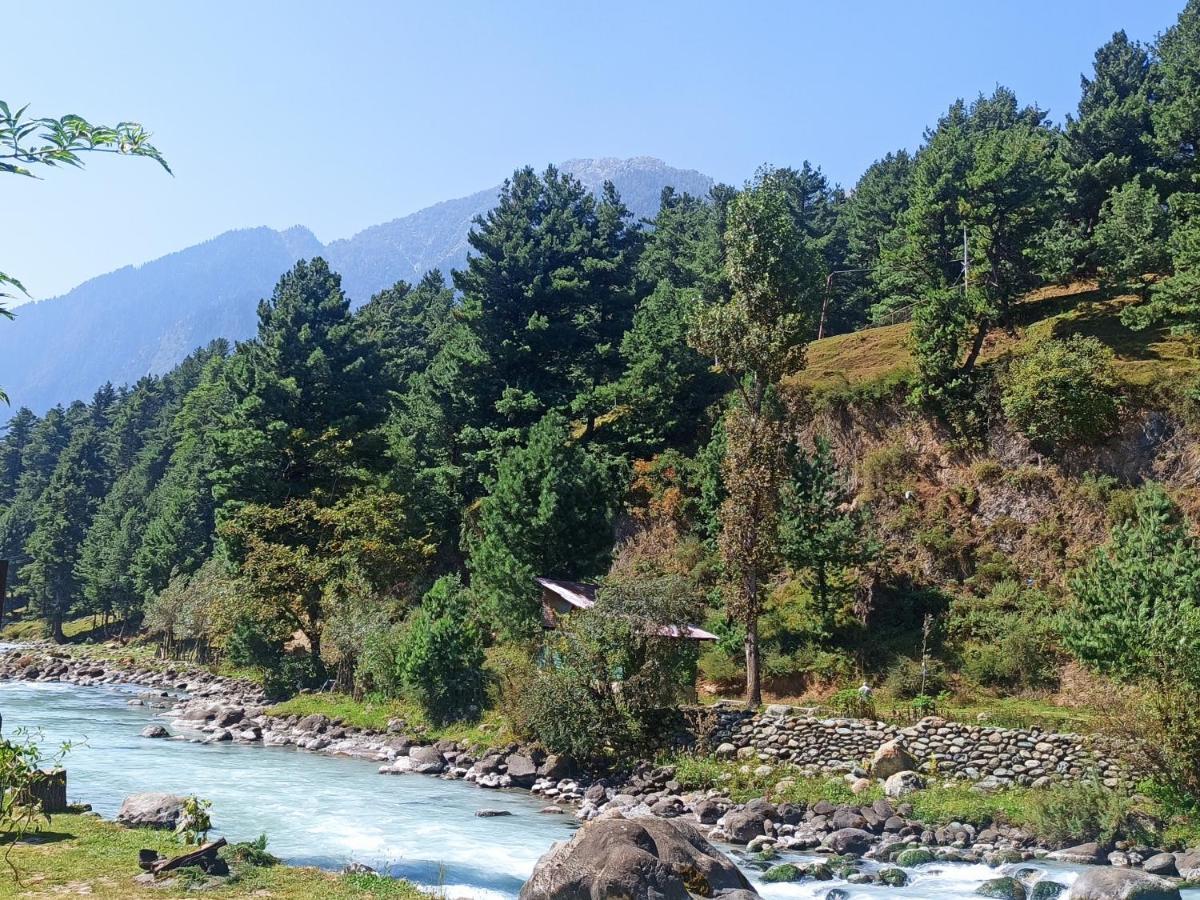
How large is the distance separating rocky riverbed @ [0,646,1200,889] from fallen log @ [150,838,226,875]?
599 cm

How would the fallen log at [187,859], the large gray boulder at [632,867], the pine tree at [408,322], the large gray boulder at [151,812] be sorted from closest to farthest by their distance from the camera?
the large gray boulder at [632,867] → the fallen log at [187,859] → the large gray boulder at [151,812] → the pine tree at [408,322]

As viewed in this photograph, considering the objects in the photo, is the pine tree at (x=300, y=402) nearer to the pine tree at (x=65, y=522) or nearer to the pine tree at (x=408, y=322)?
the pine tree at (x=408, y=322)

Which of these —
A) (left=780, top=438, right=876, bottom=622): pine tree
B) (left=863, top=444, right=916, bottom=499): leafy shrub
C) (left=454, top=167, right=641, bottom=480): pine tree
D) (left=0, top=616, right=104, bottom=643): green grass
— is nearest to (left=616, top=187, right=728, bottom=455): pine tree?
(left=454, top=167, right=641, bottom=480): pine tree

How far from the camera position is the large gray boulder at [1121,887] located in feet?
49.8

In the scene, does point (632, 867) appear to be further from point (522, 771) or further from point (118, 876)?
point (522, 771)

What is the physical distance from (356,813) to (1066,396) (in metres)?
27.2

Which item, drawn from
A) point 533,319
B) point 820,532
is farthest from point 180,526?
point 820,532

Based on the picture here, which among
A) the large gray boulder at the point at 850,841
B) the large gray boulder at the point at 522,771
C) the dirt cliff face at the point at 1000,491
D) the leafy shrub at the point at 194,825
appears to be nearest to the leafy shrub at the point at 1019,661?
the dirt cliff face at the point at 1000,491

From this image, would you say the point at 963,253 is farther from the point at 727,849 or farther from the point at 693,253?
the point at 727,849

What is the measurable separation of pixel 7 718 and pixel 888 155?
2670 inches

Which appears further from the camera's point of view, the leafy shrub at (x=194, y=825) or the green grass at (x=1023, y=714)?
the green grass at (x=1023, y=714)

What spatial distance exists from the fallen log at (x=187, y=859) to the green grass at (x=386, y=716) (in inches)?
596

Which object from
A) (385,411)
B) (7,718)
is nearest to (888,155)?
(385,411)

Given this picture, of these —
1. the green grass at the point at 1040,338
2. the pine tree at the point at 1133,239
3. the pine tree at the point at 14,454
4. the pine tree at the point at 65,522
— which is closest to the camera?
the green grass at the point at 1040,338
